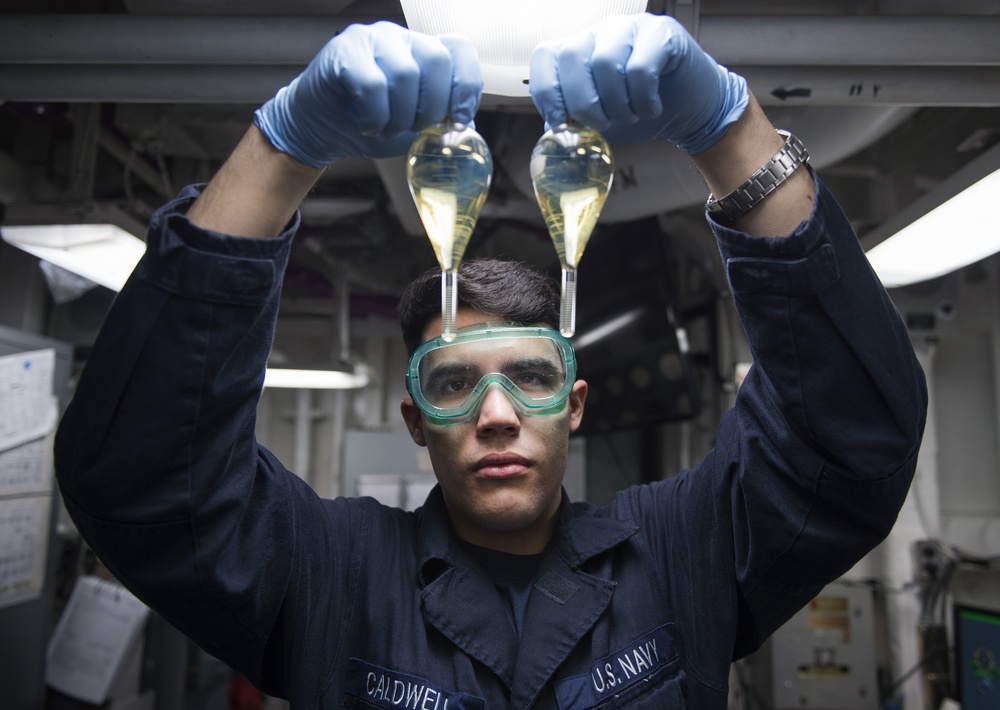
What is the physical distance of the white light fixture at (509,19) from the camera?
114 cm

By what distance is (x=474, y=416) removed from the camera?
130cm

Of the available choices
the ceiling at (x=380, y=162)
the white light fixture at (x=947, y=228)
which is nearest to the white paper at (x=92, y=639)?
the ceiling at (x=380, y=162)

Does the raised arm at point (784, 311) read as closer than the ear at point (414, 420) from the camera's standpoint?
Yes

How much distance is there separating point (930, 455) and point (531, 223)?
2203mm

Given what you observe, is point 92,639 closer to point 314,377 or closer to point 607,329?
point 314,377

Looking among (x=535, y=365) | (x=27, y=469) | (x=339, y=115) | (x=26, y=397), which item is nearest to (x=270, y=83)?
(x=339, y=115)

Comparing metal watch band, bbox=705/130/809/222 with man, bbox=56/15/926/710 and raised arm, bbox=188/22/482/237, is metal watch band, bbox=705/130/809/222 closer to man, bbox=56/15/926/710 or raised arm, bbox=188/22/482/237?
man, bbox=56/15/926/710

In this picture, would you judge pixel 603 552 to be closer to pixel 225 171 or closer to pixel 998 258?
pixel 225 171

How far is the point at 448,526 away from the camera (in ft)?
4.66

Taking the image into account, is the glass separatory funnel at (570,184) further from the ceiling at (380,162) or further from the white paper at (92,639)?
the white paper at (92,639)

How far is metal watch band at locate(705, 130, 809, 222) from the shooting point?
0.98m

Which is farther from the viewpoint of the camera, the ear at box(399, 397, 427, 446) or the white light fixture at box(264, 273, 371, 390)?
the white light fixture at box(264, 273, 371, 390)

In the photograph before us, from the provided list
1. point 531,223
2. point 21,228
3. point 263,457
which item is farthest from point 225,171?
point 531,223

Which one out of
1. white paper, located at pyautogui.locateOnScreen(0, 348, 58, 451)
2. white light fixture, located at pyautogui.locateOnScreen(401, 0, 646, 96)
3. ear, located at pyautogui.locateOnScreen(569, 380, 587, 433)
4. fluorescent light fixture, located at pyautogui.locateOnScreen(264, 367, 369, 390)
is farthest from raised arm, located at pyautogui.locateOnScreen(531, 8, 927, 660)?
fluorescent light fixture, located at pyautogui.locateOnScreen(264, 367, 369, 390)
